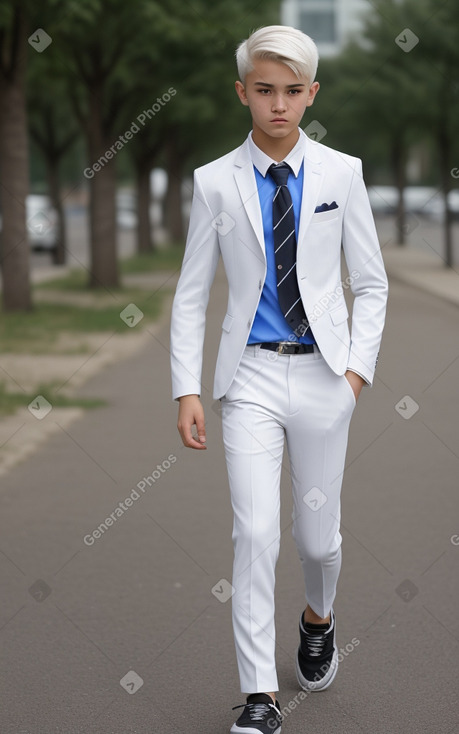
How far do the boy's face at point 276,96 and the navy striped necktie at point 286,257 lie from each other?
0.15 meters

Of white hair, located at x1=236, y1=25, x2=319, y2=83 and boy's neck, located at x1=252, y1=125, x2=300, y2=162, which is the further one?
boy's neck, located at x1=252, y1=125, x2=300, y2=162

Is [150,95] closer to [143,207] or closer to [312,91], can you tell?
[143,207]

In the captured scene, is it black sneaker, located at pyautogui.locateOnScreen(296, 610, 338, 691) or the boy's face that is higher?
the boy's face

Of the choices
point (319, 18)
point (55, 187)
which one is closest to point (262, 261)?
point (55, 187)

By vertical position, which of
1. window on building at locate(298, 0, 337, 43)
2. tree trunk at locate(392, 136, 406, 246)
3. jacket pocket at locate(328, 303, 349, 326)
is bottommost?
jacket pocket at locate(328, 303, 349, 326)

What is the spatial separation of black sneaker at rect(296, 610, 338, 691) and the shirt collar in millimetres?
1510

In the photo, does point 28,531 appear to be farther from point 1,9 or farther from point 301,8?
point 301,8

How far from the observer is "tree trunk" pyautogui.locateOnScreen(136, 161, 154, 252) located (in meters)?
31.9

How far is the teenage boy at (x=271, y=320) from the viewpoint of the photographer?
3.53 meters

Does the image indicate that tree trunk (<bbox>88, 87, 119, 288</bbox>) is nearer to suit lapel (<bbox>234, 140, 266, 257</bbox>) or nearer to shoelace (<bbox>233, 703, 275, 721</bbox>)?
suit lapel (<bbox>234, 140, 266, 257</bbox>)

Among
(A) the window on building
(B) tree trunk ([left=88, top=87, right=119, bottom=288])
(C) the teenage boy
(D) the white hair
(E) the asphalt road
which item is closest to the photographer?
(D) the white hair

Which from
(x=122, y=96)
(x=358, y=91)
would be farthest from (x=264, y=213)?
(x=358, y=91)

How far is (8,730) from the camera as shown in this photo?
147 inches

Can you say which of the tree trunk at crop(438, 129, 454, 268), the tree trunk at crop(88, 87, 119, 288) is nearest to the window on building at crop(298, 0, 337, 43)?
the tree trunk at crop(438, 129, 454, 268)
